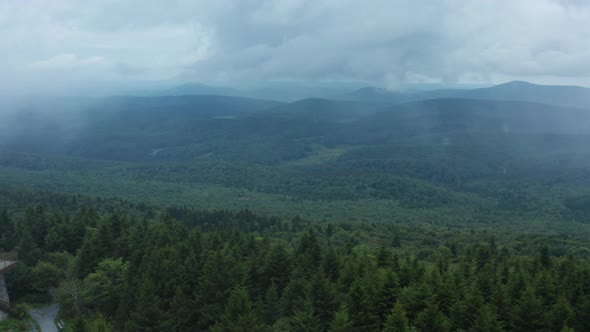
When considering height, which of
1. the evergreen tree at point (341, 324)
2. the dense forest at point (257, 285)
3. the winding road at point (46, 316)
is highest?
the evergreen tree at point (341, 324)

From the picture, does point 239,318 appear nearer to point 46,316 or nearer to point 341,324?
point 341,324

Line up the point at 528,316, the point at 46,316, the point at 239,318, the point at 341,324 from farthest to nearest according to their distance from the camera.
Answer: the point at 46,316
the point at 528,316
the point at 239,318
the point at 341,324

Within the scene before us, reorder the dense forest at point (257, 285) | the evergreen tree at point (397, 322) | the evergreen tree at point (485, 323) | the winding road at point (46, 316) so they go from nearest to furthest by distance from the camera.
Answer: the evergreen tree at point (397, 322)
the evergreen tree at point (485, 323)
the dense forest at point (257, 285)
the winding road at point (46, 316)

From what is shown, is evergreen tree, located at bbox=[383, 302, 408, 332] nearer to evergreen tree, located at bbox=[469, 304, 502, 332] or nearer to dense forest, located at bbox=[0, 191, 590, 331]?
dense forest, located at bbox=[0, 191, 590, 331]

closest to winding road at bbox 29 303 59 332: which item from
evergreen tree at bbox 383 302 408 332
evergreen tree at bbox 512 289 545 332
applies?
evergreen tree at bbox 383 302 408 332

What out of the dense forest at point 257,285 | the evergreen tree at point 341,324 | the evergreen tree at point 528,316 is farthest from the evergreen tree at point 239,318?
the evergreen tree at point 528,316

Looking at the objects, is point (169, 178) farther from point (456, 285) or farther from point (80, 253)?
point (456, 285)

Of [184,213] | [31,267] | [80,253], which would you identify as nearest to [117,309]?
[80,253]

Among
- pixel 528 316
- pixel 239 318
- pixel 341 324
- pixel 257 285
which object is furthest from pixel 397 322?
pixel 257 285

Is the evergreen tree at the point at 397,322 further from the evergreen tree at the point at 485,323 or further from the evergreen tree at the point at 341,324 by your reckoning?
the evergreen tree at the point at 485,323
